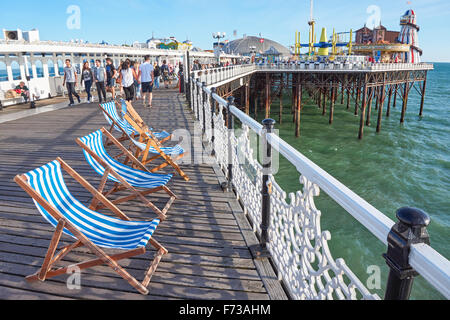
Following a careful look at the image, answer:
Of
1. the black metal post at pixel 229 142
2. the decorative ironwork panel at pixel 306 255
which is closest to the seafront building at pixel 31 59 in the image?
the black metal post at pixel 229 142

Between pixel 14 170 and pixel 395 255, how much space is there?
558 centimetres

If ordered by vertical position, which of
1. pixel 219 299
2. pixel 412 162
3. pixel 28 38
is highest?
pixel 28 38

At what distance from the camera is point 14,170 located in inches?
199

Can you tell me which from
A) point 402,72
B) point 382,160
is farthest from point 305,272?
point 402,72

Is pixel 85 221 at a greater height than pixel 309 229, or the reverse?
pixel 309 229

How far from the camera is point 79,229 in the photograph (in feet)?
8.32

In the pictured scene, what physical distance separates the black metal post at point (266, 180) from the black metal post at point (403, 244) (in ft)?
5.06

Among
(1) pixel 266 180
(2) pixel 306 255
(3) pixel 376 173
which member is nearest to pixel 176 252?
(1) pixel 266 180

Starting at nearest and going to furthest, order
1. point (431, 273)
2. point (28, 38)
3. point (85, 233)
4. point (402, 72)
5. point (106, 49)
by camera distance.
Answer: point (431, 273) < point (85, 233) < point (28, 38) < point (106, 49) < point (402, 72)

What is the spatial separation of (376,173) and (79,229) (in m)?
14.0

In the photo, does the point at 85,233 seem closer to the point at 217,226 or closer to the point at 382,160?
the point at 217,226

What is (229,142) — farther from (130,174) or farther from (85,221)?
(85,221)

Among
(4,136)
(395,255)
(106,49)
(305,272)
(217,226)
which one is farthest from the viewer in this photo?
(106,49)

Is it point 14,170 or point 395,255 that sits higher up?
point 395,255
